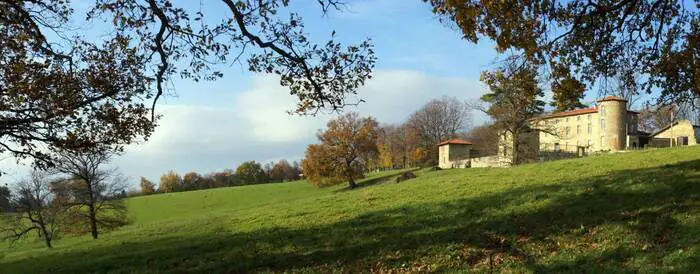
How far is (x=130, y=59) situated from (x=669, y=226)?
12950 mm

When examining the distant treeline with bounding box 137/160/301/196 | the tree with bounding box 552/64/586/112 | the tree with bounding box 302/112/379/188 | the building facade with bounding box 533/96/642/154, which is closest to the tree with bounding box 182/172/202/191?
the distant treeline with bounding box 137/160/301/196

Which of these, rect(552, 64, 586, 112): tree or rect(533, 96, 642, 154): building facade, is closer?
rect(552, 64, 586, 112): tree

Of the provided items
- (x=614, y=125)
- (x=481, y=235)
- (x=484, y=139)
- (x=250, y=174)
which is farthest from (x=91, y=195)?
(x=250, y=174)

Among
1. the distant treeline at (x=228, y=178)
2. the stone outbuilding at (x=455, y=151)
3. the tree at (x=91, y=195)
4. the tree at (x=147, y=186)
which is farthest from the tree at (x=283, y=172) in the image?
the tree at (x=91, y=195)

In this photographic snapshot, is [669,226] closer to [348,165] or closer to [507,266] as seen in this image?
[507,266]

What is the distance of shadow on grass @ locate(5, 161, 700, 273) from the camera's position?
980cm

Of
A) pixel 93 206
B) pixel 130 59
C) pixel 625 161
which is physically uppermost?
pixel 130 59

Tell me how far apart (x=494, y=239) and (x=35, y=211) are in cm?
3694

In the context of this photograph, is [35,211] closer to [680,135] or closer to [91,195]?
[91,195]

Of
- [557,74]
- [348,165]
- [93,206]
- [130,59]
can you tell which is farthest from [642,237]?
[348,165]

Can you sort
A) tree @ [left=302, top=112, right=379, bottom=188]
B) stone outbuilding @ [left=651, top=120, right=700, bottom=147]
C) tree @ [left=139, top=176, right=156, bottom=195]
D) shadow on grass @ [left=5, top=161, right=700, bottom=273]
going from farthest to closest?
1. tree @ [left=139, top=176, right=156, bottom=195]
2. stone outbuilding @ [left=651, top=120, right=700, bottom=147]
3. tree @ [left=302, top=112, right=379, bottom=188]
4. shadow on grass @ [left=5, top=161, right=700, bottom=273]

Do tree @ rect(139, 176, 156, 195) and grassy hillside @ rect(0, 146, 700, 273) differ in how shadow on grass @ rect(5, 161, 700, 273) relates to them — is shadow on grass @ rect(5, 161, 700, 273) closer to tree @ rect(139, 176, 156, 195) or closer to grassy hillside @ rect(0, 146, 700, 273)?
grassy hillside @ rect(0, 146, 700, 273)

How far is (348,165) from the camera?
64.7m

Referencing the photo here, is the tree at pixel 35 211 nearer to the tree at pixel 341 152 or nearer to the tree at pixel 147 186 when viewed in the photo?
the tree at pixel 341 152
